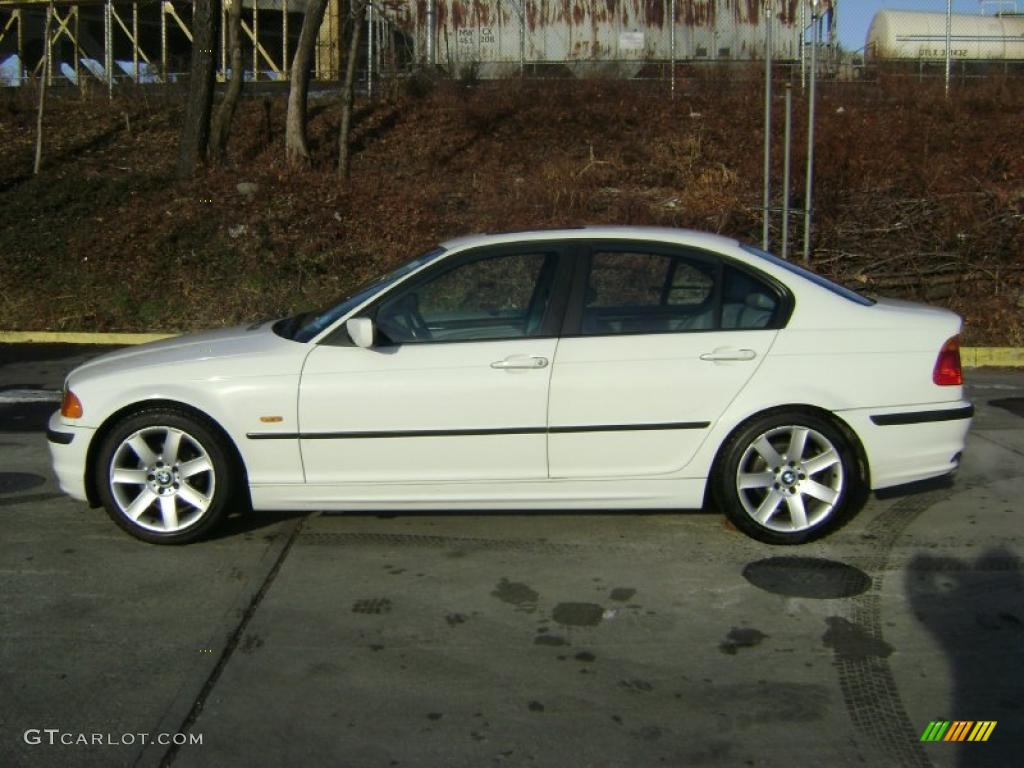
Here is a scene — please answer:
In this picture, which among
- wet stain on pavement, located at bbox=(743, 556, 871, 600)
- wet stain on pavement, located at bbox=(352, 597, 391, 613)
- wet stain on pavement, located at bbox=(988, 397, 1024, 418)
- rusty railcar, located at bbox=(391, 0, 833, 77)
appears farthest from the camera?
rusty railcar, located at bbox=(391, 0, 833, 77)

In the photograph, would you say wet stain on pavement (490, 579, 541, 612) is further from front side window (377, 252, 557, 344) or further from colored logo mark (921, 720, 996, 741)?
colored logo mark (921, 720, 996, 741)

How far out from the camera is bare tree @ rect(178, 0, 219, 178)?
1736cm

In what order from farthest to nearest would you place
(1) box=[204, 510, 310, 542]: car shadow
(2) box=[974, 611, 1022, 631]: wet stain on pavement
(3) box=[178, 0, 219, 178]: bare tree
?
1. (3) box=[178, 0, 219, 178]: bare tree
2. (1) box=[204, 510, 310, 542]: car shadow
3. (2) box=[974, 611, 1022, 631]: wet stain on pavement

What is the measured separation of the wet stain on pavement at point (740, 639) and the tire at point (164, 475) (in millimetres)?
2482

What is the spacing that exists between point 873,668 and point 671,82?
1909cm

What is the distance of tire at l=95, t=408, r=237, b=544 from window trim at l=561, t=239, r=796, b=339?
1.82 m

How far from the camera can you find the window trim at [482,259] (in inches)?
214

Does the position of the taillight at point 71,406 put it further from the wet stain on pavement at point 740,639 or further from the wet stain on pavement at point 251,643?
the wet stain on pavement at point 740,639

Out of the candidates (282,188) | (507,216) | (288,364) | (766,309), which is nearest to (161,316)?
(282,188)

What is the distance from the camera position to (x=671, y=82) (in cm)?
2192

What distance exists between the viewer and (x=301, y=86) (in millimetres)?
18156

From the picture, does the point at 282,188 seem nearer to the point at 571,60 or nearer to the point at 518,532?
the point at 571,60

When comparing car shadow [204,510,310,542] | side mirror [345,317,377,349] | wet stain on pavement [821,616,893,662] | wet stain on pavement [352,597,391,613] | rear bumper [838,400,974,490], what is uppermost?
side mirror [345,317,377,349]

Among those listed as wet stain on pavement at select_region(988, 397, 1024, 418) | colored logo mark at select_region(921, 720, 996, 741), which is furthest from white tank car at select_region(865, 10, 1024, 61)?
colored logo mark at select_region(921, 720, 996, 741)
